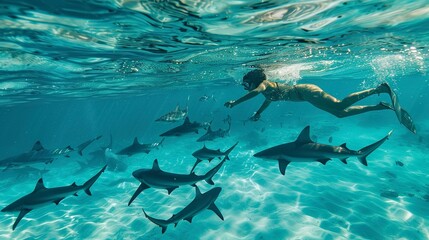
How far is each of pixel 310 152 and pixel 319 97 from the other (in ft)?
8.14

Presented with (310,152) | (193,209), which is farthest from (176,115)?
(310,152)

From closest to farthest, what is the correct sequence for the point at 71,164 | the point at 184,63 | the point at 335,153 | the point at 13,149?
the point at 335,153, the point at 184,63, the point at 71,164, the point at 13,149

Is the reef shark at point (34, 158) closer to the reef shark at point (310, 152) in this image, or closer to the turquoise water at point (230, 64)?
the turquoise water at point (230, 64)

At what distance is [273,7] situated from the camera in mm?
8047

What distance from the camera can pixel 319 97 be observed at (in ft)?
28.1

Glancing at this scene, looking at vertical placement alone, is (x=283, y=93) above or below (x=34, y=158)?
above

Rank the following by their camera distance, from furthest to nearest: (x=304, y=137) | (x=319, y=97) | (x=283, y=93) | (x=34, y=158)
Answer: (x=34, y=158), (x=283, y=93), (x=319, y=97), (x=304, y=137)

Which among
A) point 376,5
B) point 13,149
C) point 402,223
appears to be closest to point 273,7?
point 376,5

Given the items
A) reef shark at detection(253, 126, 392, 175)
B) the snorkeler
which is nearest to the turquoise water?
the snorkeler

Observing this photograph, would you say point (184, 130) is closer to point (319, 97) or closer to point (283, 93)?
point (283, 93)

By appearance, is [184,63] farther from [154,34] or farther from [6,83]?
[6,83]

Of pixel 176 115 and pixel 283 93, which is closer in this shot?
pixel 283 93

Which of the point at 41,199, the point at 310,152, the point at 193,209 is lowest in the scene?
the point at 193,209

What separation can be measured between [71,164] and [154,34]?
2356cm
